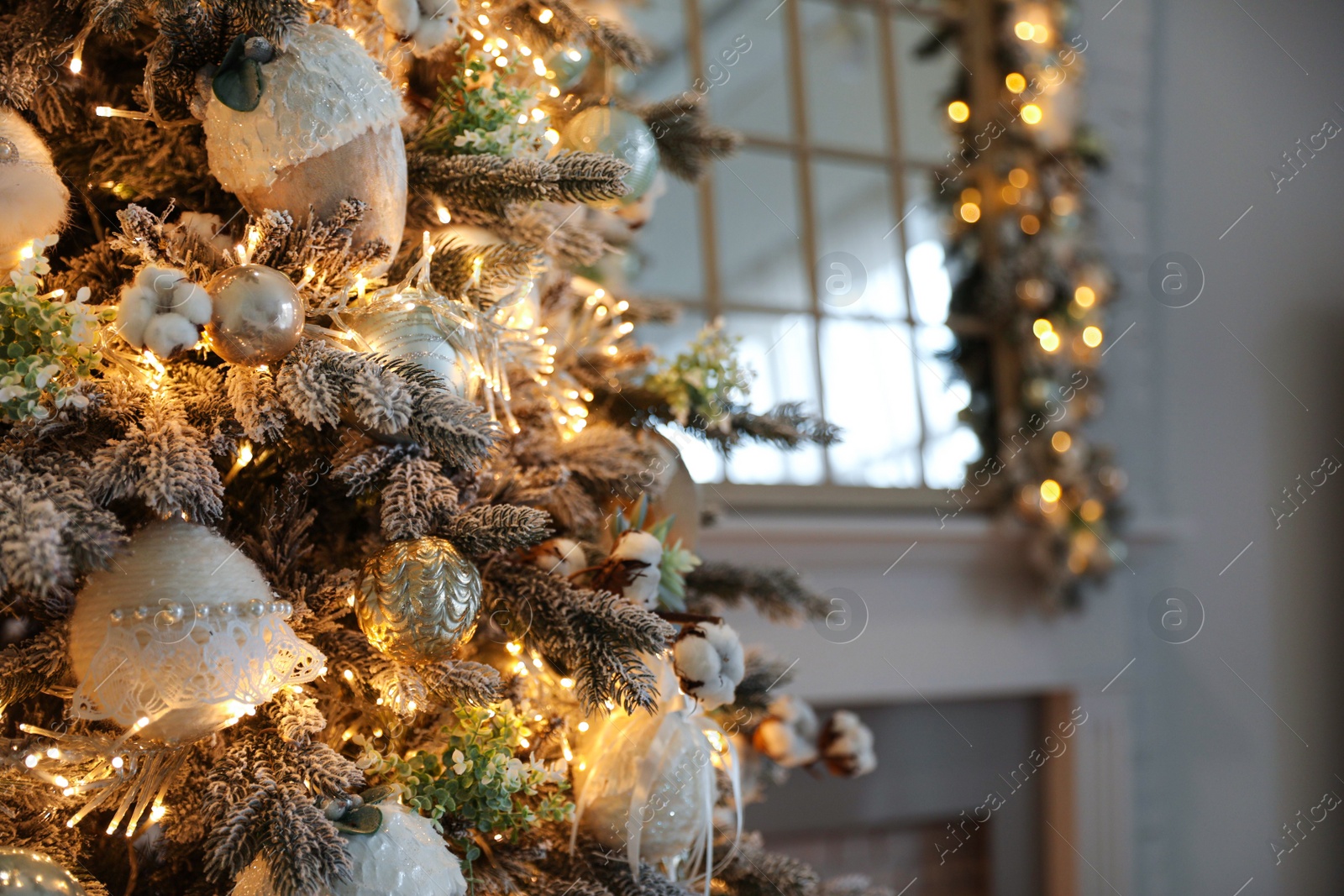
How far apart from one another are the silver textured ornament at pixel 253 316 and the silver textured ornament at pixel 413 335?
6cm

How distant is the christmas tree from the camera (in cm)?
46

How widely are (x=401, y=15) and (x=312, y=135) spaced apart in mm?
143

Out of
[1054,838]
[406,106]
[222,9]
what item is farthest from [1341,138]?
[222,9]

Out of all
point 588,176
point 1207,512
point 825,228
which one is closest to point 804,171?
point 825,228

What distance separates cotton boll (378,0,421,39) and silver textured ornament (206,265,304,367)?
22 cm

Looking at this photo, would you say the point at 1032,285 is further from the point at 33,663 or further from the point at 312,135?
the point at 33,663

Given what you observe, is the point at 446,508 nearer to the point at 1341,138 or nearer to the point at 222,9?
the point at 222,9

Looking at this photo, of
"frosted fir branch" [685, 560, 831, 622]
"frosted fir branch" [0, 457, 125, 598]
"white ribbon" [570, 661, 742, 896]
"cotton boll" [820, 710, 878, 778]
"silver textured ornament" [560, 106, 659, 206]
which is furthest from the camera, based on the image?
"cotton boll" [820, 710, 878, 778]

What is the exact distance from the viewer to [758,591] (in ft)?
2.76

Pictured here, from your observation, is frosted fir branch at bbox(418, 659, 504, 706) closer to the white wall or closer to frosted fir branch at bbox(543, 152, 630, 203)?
frosted fir branch at bbox(543, 152, 630, 203)

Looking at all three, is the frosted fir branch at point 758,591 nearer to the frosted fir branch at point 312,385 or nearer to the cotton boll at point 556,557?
the cotton boll at point 556,557

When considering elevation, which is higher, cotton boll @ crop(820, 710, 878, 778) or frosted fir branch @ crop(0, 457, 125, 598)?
frosted fir branch @ crop(0, 457, 125, 598)

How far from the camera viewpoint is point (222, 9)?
0.51 m

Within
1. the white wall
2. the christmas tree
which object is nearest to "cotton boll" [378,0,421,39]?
the christmas tree
